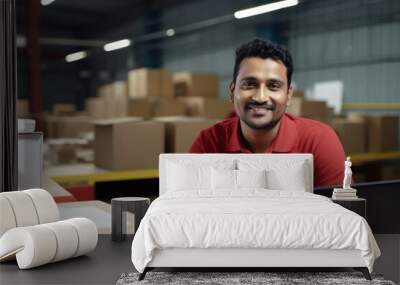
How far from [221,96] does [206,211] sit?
6.80 feet

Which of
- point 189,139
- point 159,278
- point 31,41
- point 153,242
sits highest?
point 31,41

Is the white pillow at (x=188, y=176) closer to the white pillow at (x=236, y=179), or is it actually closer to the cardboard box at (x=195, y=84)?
the white pillow at (x=236, y=179)

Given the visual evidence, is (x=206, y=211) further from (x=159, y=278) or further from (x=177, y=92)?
(x=177, y=92)

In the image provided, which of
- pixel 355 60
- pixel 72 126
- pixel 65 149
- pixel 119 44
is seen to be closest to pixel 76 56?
pixel 119 44

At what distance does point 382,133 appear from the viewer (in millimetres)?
6098

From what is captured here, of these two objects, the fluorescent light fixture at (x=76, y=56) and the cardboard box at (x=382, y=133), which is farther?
the cardboard box at (x=382, y=133)

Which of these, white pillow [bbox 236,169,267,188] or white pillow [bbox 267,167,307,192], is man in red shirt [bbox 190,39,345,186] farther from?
white pillow [bbox 236,169,267,188]

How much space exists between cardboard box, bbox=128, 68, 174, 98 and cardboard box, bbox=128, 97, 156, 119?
0.16 ft

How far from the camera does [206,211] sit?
371 cm

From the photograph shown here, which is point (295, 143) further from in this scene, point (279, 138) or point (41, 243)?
point (41, 243)

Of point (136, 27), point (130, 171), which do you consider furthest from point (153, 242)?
point (136, 27)

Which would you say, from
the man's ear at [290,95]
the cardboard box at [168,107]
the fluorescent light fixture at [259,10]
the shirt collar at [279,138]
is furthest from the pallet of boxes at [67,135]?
the man's ear at [290,95]

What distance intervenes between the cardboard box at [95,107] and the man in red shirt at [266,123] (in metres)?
0.92

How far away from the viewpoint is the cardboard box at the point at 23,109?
5.59 meters
